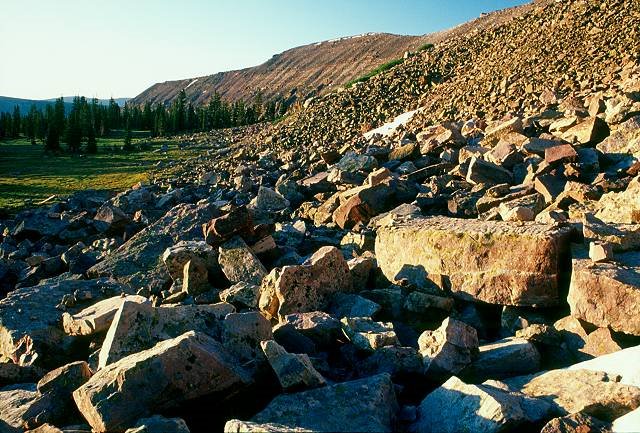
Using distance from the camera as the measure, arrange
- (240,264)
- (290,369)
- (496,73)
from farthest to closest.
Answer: (496,73) < (240,264) < (290,369)

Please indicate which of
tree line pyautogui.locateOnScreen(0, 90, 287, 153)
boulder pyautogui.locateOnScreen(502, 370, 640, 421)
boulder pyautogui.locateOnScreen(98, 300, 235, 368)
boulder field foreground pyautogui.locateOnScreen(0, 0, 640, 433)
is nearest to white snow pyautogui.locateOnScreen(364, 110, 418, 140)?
boulder field foreground pyautogui.locateOnScreen(0, 0, 640, 433)

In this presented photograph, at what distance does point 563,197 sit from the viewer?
290 inches

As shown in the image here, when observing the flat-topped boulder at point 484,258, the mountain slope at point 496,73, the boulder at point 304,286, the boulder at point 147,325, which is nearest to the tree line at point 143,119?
the mountain slope at point 496,73

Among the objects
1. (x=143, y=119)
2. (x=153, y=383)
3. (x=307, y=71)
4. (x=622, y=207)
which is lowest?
(x=153, y=383)

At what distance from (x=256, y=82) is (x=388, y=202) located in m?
135

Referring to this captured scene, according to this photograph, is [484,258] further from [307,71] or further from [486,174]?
[307,71]

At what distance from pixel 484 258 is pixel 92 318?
174 inches

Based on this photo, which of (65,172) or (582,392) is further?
(65,172)

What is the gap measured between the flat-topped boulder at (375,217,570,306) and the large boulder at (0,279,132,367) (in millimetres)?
A: 4004

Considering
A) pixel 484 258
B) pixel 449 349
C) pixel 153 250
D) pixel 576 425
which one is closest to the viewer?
pixel 576 425

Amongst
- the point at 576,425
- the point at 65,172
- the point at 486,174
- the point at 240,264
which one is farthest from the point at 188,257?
the point at 65,172

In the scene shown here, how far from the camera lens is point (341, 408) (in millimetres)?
3375

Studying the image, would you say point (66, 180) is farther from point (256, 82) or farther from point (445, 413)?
point (256, 82)

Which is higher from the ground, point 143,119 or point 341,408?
point 143,119
